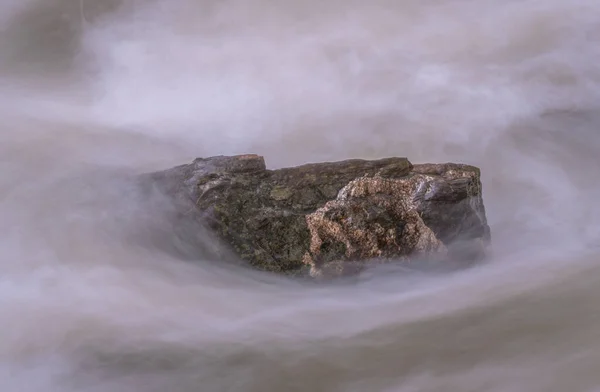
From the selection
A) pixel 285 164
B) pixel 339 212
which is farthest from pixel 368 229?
pixel 285 164

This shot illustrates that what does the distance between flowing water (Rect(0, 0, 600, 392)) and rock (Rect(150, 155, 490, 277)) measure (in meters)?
0.12

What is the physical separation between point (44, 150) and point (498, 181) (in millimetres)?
3174

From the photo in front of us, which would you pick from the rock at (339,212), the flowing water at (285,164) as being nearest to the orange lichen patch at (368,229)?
the rock at (339,212)

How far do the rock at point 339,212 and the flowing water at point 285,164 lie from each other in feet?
0.39

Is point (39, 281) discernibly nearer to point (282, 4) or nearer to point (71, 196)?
point (71, 196)

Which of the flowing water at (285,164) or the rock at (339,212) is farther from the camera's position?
the rock at (339,212)

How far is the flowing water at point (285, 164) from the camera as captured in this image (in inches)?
115

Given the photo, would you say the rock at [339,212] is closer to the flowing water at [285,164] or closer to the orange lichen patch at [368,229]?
the orange lichen patch at [368,229]

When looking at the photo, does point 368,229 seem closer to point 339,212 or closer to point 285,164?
point 339,212

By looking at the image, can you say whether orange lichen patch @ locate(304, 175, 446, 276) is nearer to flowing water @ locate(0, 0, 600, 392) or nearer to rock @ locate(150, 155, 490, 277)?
rock @ locate(150, 155, 490, 277)

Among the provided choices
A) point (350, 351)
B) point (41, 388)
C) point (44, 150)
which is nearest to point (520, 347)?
point (350, 351)

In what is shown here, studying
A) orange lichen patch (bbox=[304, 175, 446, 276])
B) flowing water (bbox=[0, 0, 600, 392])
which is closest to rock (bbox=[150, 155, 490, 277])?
orange lichen patch (bbox=[304, 175, 446, 276])

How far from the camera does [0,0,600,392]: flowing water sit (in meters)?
2.92

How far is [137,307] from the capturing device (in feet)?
10.7
